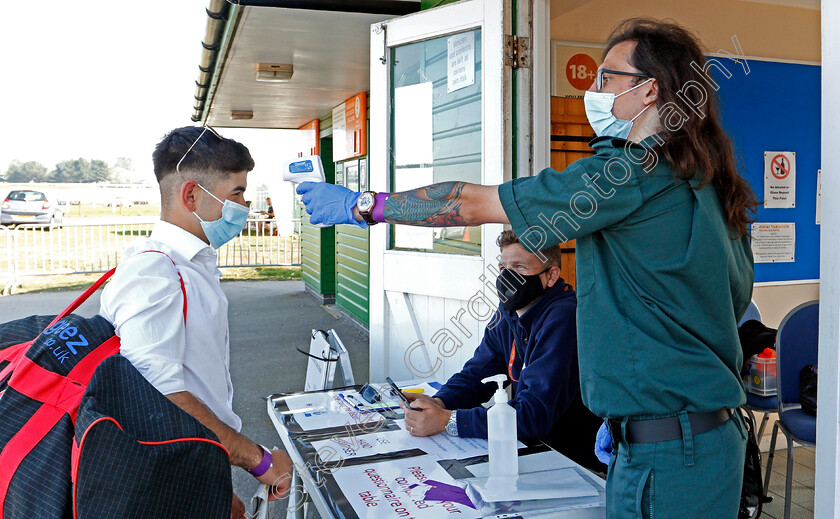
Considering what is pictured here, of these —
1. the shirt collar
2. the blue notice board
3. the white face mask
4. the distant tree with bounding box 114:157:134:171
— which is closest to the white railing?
the blue notice board

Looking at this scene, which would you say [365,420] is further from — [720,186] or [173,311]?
[720,186]

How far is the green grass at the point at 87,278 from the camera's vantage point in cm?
1195

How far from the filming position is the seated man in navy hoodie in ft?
6.89

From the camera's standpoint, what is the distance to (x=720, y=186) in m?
1.45

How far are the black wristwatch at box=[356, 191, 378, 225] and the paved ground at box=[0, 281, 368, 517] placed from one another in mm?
2407

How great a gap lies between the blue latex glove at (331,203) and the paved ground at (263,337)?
2.33 metres

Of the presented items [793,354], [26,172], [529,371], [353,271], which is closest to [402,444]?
[529,371]

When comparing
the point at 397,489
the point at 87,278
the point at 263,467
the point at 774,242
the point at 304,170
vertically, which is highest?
the point at 304,170

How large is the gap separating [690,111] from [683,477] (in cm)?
78

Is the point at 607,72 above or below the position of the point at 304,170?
above

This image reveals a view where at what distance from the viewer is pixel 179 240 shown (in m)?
1.65

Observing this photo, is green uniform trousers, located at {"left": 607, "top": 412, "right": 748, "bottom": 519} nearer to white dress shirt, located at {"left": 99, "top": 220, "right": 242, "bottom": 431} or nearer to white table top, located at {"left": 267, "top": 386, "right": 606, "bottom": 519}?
white table top, located at {"left": 267, "top": 386, "right": 606, "bottom": 519}

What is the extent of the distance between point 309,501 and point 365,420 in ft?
1.18

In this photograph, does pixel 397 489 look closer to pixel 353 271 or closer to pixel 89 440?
pixel 89 440
